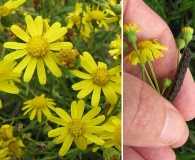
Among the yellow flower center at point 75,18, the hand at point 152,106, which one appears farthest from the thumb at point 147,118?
the yellow flower center at point 75,18

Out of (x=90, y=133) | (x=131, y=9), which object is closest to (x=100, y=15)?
(x=131, y=9)

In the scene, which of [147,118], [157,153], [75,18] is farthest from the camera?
[75,18]

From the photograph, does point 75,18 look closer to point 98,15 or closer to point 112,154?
point 98,15

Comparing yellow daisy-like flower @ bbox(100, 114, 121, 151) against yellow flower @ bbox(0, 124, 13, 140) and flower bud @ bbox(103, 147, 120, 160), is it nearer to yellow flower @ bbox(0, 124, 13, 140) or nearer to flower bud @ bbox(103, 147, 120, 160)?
flower bud @ bbox(103, 147, 120, 160)

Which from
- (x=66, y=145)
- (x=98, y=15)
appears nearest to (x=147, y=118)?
(x=66, y=145)

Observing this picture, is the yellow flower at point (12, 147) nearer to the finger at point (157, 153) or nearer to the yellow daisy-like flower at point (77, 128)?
the yellow daisy-like flower at point (77, 128)
